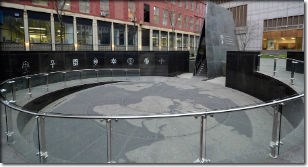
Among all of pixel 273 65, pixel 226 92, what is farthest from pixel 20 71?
pixel 273 65

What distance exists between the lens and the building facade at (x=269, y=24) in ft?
154

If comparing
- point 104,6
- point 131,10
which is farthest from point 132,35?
point 104,6

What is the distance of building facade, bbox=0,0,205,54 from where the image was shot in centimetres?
2806

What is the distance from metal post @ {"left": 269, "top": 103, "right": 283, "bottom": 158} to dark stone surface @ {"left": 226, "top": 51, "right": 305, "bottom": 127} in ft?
15.3

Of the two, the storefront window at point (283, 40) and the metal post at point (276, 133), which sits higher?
the storefront window at point (283, 40)

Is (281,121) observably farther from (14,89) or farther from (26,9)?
(26,9)

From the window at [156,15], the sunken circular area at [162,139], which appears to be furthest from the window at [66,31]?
the sunken circular area at [162,139]

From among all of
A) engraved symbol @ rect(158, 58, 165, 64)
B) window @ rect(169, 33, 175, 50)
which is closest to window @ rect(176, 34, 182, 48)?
window @ rect(169, 33, 175, 50)

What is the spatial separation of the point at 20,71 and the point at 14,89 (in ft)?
15.4

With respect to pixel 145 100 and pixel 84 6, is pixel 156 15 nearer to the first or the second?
pixel 84 6

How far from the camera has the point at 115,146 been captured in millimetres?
4629

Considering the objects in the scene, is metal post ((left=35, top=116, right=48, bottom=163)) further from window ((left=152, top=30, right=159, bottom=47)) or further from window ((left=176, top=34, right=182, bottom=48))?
→ window ((left=176, top=34, right=182, bottom=48))

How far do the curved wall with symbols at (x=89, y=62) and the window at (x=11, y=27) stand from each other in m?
12.9

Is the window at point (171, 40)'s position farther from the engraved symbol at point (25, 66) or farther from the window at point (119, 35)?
the engraved symbol at point (25, 66)
